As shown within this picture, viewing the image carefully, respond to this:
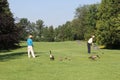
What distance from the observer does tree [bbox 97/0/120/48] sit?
6278 cm

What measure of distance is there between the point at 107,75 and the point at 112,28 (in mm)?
45207

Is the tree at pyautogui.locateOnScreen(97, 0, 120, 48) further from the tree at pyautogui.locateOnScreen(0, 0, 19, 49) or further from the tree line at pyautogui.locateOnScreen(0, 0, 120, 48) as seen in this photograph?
the tree at pyautogui.locateOnScreen(0, 0, 19, 49)

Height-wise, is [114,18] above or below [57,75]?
above

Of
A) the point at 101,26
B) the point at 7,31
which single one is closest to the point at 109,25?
the point at 101,26

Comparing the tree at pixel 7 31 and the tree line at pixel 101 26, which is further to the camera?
the tree line at pixel 101 26

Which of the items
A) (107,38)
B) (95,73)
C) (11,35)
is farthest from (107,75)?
(107,38)

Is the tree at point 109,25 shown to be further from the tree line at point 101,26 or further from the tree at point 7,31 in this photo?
the tree at point 7,31

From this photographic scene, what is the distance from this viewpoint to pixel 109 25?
63.8 m

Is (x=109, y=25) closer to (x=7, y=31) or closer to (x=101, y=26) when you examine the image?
(x=101, y=26)

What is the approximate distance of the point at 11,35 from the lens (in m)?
40.2

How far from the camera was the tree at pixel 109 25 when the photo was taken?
62.8m

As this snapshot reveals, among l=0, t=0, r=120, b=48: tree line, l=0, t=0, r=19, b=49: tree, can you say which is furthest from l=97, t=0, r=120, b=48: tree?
l=0, t=0, r=19, b=49: tree

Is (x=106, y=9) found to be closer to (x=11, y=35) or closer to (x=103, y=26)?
(x=103, y=26)

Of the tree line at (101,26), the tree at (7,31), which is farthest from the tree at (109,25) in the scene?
the tree at (7,31)
